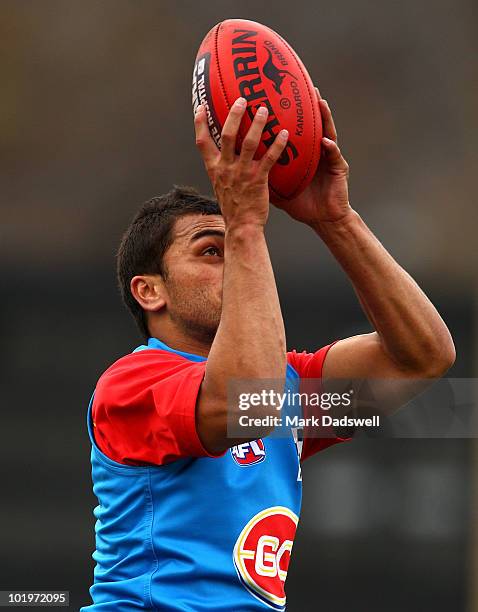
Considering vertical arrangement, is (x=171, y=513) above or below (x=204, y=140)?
below

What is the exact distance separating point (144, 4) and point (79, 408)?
13.2 feet

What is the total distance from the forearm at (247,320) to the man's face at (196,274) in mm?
459

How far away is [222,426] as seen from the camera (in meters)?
2.40

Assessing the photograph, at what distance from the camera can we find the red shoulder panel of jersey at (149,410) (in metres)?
2.45

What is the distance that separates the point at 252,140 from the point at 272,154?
0.07m

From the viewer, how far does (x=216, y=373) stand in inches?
93.7

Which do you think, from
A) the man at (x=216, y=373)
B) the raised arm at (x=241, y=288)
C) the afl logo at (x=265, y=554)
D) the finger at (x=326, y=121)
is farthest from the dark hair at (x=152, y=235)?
the afl logo at (x=265, y=554)

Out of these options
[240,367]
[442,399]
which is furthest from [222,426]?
[442,399]

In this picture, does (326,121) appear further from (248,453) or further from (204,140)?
(248,453)

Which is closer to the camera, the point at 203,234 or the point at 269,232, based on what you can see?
the point at 203,234

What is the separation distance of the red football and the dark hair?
40 cm

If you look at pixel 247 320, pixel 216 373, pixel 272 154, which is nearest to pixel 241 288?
pixel 247 320

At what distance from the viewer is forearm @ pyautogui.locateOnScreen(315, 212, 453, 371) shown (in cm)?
290

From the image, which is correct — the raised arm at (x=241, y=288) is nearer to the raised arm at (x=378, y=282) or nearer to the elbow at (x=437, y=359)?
the raised arm at (x=378, y=282)
